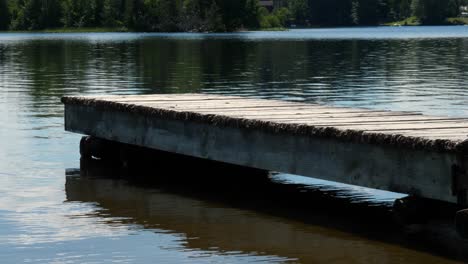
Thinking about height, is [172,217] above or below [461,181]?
below

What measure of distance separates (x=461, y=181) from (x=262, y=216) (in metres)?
3.20

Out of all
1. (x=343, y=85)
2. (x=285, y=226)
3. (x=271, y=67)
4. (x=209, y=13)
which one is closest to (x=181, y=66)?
(x=271, y=67)

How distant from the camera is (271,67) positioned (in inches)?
2167

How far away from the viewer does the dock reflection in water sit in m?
13.0

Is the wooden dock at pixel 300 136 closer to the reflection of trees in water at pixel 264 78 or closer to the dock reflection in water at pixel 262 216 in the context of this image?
the dock reflection in water at pixel 262 216

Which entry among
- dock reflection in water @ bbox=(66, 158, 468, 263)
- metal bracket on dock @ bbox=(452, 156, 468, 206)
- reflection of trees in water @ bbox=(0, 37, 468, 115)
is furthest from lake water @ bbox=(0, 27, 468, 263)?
reflection of trees in water @ bbox=(0, 37, 468, 115)

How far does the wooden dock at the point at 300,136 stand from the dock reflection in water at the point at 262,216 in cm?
57

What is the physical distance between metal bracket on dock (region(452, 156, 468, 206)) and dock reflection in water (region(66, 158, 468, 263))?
599mm

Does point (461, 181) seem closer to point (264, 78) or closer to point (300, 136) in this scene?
point (300, 136)

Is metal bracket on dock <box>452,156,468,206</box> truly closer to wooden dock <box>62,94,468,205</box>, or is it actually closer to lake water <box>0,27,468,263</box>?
wooden dock <box>62,94,468,205</box>

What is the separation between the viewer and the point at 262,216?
591 inches

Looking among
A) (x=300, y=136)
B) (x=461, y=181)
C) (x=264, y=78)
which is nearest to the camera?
(x=461, y=181)

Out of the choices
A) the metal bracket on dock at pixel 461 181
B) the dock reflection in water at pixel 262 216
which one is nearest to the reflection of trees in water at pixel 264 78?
the dock reflection in water at pixel 262 216

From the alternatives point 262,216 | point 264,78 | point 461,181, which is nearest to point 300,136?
point 262,216
